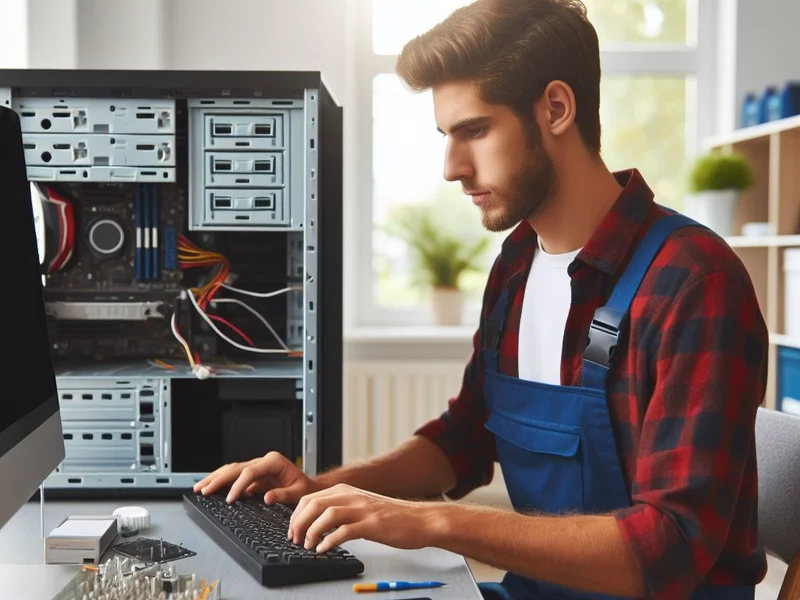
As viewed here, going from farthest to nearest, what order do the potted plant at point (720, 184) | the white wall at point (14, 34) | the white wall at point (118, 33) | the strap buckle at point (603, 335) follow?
1. the potted plant at point (720, 184)
2. the white wall at point (118, 33)
3. the white wall at point (14, 34)
4. the strap buckle at point (603, 335)

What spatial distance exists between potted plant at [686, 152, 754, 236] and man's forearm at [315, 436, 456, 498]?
65.5 inches

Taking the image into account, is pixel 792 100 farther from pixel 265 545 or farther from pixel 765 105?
pixel 265 545

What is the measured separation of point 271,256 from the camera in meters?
1.40

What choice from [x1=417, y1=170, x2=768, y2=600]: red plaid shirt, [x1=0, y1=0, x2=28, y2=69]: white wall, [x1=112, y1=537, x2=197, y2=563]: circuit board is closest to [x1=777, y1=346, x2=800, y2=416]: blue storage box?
[x1=417, y1=170, x2=768, y2=600]: red plaid shirt

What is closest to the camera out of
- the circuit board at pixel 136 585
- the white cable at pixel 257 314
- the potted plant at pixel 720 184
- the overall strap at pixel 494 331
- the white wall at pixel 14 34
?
the circuit board at pixel 136 585

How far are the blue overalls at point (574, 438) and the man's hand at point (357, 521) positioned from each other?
0.24 meters

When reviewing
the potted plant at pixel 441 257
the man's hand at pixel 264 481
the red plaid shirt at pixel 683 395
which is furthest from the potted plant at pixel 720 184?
the man's hand at pixel 264 481

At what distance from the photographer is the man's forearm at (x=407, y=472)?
1.22 m

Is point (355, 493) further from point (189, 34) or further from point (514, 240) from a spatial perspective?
point (189, 34)

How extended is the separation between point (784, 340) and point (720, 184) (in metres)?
0.49

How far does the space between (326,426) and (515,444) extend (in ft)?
0.94

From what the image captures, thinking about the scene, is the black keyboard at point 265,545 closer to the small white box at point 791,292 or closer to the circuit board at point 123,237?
the circuit board at point 123,237

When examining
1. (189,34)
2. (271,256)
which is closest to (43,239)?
(271,256)

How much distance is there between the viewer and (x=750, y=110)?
2.71 metres
